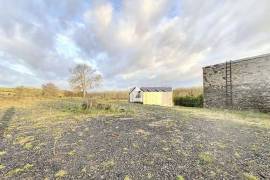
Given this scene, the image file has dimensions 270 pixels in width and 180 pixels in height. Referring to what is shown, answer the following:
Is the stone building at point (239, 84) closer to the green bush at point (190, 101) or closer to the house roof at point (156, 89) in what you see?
the green bush at point (190, 101)

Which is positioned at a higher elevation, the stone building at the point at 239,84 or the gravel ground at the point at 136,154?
the stone building at the point at 239,84

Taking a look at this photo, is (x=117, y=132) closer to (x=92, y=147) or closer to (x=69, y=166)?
(x=92, y=147)

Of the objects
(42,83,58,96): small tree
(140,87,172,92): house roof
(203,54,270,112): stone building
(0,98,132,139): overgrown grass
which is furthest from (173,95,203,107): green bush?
(42,83,58,96): small tree

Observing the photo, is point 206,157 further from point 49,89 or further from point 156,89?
point 49,89

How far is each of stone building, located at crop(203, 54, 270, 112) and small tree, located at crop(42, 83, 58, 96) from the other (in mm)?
43079

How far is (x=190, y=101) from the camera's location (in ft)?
101

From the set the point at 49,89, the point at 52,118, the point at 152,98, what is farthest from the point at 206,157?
the point at 49,89

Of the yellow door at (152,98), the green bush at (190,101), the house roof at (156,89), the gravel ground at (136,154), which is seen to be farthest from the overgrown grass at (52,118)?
the house roof at (156,89)

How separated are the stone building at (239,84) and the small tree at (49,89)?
43079 millimetres

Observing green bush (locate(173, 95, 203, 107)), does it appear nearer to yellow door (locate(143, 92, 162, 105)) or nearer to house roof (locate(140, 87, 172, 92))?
house roof (locate(140, 87, 172, 92))

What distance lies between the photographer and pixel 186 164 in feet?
17.3

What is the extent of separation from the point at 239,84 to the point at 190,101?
11.2 meters

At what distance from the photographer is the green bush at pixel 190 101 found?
28795 mm

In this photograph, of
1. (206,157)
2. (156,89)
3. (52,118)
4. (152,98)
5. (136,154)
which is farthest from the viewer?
(156,89)
